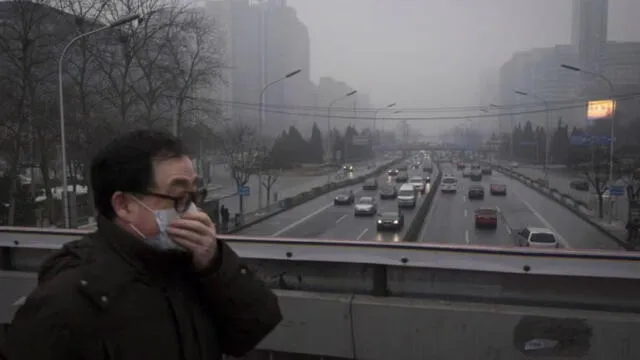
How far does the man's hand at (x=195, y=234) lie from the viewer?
3.70 feet

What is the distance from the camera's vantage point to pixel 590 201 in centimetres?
311

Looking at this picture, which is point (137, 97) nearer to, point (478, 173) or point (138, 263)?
point (478, 173)

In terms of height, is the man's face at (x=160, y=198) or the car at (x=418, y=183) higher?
the man's face at (x=160, y=198)

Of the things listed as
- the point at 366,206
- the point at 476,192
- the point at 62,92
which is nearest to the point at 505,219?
the point at 476,192

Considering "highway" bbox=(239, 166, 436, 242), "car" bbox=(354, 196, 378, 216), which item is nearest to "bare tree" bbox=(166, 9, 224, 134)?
"highway" bbox=(239, 166, 436, 242)

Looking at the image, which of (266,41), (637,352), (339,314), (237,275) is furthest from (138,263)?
(266,41)

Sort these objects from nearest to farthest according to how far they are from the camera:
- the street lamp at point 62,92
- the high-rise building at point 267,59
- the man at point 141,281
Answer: the man at point 141,281 < the high-rise building at point 267,59 < the street lamp at point 62,92

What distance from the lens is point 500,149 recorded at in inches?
143

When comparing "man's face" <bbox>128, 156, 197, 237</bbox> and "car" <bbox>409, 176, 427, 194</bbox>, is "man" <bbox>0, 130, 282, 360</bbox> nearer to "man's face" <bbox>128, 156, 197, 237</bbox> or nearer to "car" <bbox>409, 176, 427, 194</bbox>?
"man's face" <bbox>128, 156, 197, 237</bbox>

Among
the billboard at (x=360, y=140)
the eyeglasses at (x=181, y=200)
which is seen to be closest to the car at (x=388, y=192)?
the billboard at (x=360, y=140)

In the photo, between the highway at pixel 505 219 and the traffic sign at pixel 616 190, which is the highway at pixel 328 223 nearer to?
the highway at pixel 505 219

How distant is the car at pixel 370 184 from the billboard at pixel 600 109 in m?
1.48

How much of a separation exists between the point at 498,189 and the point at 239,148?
231 cm

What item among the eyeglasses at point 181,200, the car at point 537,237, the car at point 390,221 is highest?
the eyeglasses at point 181,200
